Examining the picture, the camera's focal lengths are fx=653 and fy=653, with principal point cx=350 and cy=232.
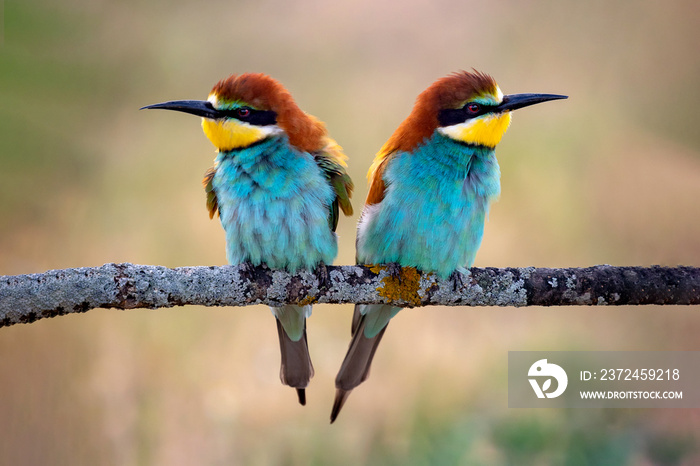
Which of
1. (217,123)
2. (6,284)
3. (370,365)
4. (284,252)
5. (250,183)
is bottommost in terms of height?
(370,365)

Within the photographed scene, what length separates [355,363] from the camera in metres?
1.99

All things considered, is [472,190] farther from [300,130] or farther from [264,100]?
[264,100]

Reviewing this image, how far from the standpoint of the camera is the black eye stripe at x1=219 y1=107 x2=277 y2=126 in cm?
171

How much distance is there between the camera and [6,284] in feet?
4.41

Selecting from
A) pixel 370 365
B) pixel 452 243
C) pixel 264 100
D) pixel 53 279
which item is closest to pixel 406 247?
pixel 452 243

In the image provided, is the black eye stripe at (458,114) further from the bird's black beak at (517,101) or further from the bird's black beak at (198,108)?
the bird's black beak at (198,108)

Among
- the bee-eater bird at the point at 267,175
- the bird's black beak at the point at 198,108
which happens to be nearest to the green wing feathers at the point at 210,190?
the bee-eater bird at the point at 267,175

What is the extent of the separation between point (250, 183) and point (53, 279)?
1.87ft

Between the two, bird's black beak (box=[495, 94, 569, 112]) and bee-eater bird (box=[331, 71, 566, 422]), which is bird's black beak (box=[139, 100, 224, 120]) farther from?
bird's black beak (box=[495, 94, 569, 112])

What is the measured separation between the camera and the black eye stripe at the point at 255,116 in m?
1.71

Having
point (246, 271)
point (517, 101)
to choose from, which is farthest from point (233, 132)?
point (517, 101)

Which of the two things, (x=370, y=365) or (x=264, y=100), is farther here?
(x=370, y=365)

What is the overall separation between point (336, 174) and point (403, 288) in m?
0.38

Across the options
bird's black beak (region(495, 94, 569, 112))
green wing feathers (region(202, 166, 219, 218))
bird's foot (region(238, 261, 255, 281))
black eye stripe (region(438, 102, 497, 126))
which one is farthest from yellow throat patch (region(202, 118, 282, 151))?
bird's black beak (region(495, 94, 569, 112))
